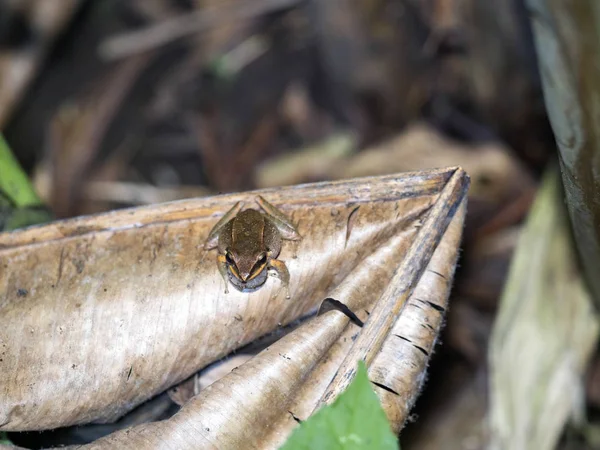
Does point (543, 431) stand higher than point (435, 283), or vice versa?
point (435, 283)

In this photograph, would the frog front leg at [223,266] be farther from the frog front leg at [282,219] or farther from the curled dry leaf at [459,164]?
the curled dry leaf at [459,164]

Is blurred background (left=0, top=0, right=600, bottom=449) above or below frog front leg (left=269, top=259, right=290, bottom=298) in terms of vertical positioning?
above

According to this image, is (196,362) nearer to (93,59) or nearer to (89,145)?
(89,145)

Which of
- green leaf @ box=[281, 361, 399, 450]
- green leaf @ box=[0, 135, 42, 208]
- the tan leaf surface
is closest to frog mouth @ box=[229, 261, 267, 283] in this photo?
the tan leaf surface

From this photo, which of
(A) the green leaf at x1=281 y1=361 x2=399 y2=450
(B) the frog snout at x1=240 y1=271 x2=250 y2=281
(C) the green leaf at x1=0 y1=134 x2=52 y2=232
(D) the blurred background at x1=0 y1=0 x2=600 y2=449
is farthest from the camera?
(D) the blurred background at x1=0 y1=0 x2=600 y2=449

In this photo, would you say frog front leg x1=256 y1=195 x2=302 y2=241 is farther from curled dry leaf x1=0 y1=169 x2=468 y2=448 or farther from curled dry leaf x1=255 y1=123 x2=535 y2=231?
curled dry leaf x1=255 y1=123 x2=535 y2=231

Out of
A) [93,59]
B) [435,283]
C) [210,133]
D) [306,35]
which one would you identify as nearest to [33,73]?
[93,59]
